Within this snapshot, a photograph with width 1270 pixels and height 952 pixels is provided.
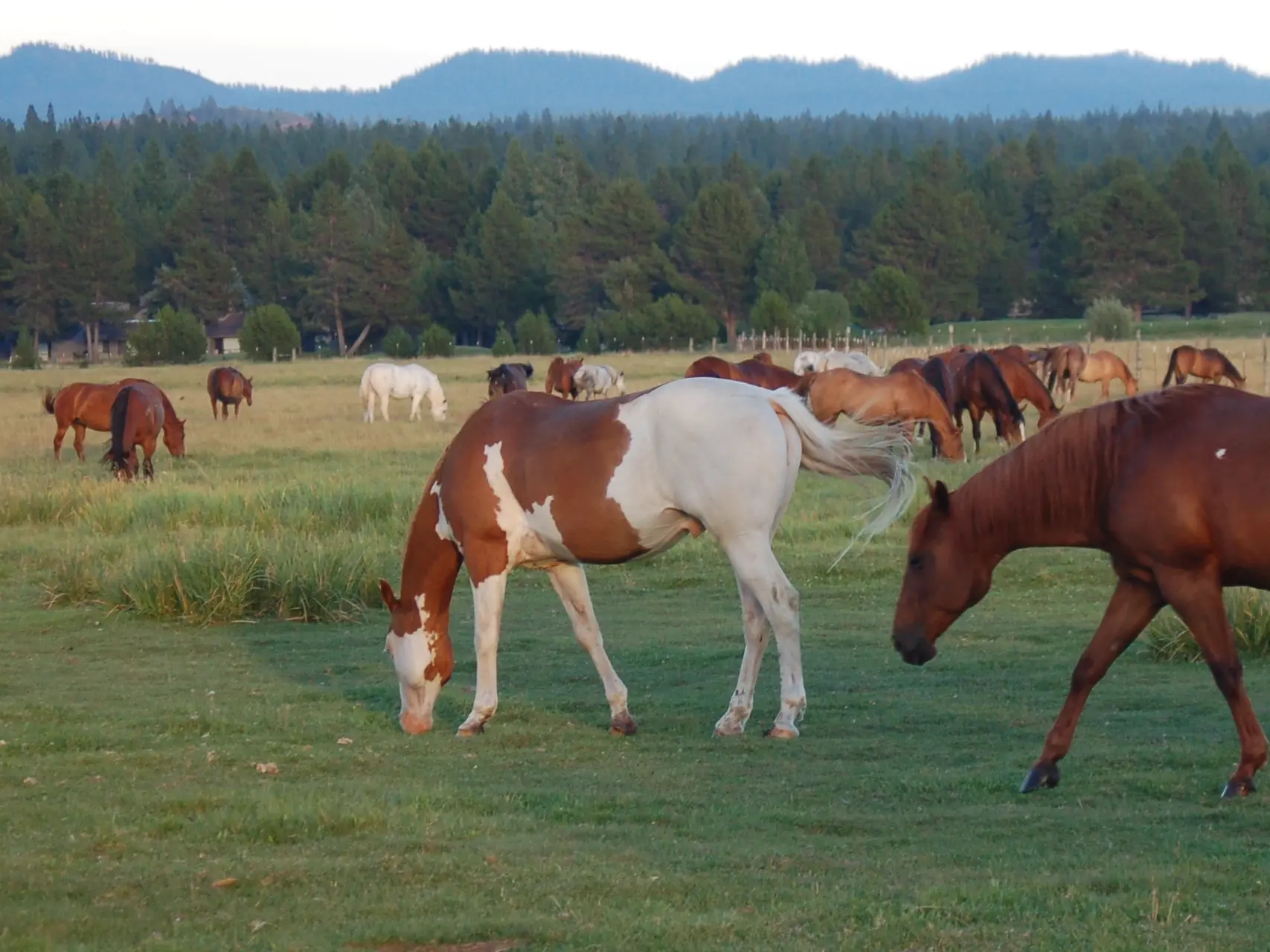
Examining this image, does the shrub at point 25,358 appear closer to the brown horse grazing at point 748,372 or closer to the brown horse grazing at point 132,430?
the brown horse grazing at point 748,372

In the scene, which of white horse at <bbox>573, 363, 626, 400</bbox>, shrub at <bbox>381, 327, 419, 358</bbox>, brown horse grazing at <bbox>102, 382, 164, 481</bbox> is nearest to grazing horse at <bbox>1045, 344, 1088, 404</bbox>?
white horse at <bbox>573, 363, 626, 400</bbox>

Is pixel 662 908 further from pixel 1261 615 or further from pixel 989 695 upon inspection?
pixel 1261 615

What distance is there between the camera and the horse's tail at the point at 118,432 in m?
21.0

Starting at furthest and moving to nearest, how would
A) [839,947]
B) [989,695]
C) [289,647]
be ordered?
1. [289,647]
2. [989,695]
3. [839,947]

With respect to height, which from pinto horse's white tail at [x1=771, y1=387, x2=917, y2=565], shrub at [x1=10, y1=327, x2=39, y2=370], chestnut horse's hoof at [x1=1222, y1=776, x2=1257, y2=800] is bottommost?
shrub at [x1=10, y1=327, x2=39, y2=370]

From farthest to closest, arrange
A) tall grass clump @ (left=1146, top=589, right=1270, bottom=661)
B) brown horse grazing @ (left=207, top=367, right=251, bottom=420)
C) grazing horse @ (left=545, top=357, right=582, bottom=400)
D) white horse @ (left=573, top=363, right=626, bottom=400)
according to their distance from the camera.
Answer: grazing horse @ (left=545, top=357, right=582, bottom=400) → white horse @ (left=573, top=363, right=626, bottom=400) → brown horse grazing @ (left=207, top=367, right=251, bottom=420) → tall grass clump @ (left=1146, top=589, right=1270, bottom=661)

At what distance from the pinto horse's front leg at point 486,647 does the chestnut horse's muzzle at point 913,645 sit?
2099 millimetres

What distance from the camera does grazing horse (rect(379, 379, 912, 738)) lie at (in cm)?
809

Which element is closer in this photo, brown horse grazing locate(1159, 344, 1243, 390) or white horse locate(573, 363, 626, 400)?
brown horse grazing locate(1159, 344, 1243, 390)

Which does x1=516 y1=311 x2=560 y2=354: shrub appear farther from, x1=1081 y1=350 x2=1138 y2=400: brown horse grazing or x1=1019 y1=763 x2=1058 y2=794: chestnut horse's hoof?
x1=1019 y1=763 x2=1058 y2=794: chestnut horse's hoof

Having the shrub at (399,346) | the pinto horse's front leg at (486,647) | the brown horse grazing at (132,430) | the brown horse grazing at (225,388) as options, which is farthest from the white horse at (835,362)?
→ the shrub at (399,346)

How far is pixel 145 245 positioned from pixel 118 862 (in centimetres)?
9177

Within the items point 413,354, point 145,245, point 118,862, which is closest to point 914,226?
point 413,354

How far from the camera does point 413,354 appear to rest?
73625 mm
